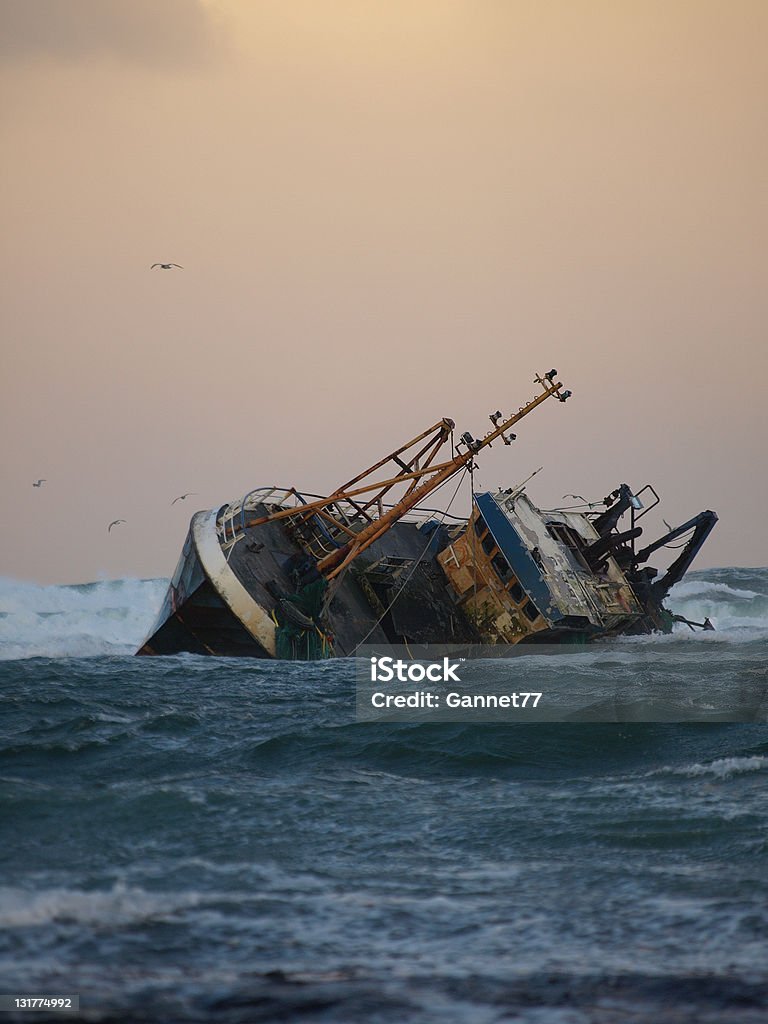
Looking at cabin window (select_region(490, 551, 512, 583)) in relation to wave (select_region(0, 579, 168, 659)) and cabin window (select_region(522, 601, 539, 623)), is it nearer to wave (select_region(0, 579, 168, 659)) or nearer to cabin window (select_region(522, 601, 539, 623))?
cabin window (select_region(522, 601, 539, 623))

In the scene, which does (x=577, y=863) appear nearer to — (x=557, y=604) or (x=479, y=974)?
(x=479, y=974)

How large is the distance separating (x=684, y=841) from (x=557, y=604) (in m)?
16.1

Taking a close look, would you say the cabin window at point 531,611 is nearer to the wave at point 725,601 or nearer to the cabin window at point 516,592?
the cabin window at point 516,592

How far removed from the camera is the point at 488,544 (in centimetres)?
2884

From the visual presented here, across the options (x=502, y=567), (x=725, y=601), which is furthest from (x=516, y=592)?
(x=725, y=601)

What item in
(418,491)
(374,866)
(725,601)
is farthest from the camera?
(725,601)

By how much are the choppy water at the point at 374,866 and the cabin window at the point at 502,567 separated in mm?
9717

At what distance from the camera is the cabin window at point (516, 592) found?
2797 cm

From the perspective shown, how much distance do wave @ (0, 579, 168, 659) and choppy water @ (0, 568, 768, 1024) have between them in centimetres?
1893

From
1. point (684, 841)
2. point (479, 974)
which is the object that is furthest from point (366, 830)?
point (479, 974)

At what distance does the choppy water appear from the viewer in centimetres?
734

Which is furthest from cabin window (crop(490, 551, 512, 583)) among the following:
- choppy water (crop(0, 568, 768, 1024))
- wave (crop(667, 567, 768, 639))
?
wave (crop(667, 567, 768, 639))

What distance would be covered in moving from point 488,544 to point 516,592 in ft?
5.14

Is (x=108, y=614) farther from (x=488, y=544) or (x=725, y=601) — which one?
(x=725, y=601)
